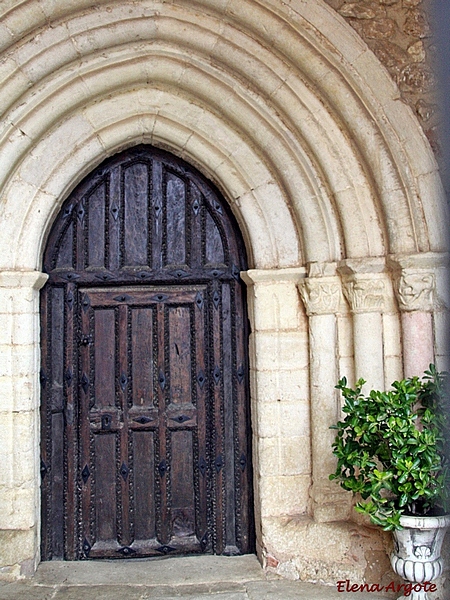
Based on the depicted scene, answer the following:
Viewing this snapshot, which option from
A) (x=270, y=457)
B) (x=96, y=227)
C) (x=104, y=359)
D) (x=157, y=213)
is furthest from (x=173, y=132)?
(x=270, y=457)

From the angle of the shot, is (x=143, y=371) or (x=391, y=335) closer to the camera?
(x=391, y=335)

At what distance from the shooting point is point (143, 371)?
3803 mm

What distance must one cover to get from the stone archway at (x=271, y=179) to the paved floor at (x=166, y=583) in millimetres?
144

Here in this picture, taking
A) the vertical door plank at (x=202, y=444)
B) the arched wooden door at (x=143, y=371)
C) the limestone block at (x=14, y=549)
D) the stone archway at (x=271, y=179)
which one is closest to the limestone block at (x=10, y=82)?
the stone archway at (x=271, y=179)

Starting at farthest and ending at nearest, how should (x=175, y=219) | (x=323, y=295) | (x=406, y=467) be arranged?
1. (x=175, y=219)
2. (x=323, y=295)
3. (x=406, y=467)

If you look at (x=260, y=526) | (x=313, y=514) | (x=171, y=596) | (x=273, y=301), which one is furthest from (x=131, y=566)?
(x=273, y=301)

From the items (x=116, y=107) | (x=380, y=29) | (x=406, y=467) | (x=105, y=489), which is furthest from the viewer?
(x=105, y=489)

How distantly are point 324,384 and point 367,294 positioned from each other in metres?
0.56

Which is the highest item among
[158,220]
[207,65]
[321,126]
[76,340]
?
[207,65]

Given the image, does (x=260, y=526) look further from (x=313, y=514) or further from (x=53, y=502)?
(x=53, y=502)

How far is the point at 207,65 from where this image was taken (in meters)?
3.58

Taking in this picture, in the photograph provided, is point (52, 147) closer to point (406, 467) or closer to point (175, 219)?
point (175, 219)

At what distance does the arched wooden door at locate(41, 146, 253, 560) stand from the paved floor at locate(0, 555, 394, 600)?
0.36ft

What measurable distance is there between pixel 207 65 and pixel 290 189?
84 centimetres
